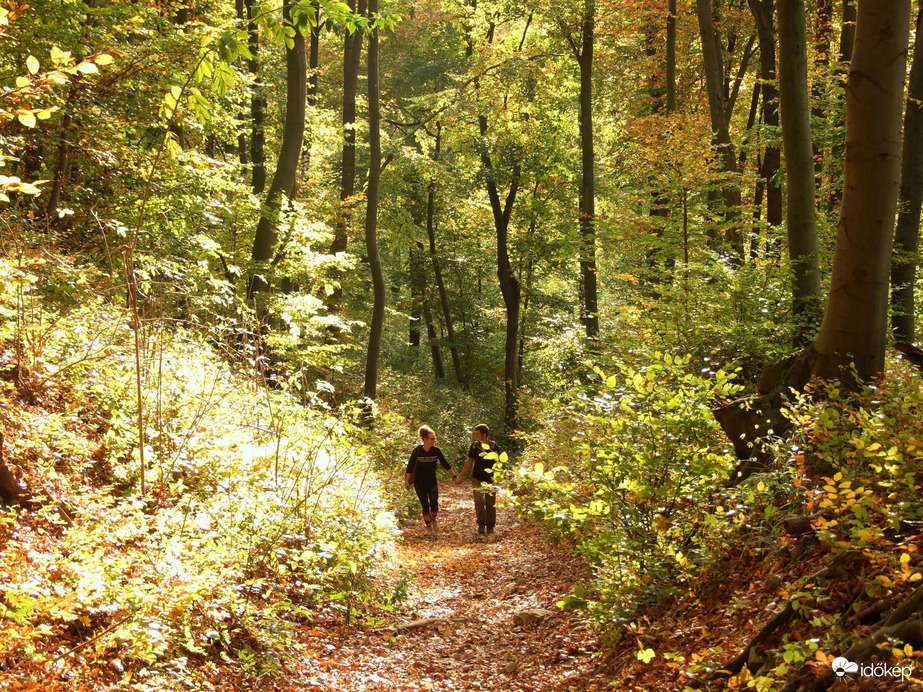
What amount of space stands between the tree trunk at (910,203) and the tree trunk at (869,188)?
4.83 metres

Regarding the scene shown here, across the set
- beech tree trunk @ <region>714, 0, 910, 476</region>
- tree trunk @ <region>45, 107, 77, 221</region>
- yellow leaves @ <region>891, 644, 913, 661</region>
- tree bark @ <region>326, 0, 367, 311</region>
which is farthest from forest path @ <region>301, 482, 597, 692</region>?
tree bark @ <region>326, 0, 367, 311</region>

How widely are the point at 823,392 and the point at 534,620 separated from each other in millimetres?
3454

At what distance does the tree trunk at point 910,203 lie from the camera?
9625 mm

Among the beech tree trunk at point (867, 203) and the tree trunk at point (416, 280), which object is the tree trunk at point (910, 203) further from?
the tree trunk at point (416, 280)

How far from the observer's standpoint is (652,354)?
529 cm

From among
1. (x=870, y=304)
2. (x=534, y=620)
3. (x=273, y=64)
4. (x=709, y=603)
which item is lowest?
(x=534, y=620)

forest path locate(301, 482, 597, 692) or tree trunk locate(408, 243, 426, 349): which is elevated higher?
tree trunk locate(408, 243, 426, 349)

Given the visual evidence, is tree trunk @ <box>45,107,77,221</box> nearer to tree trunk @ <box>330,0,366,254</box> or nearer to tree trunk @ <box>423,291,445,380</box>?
tree trunk @ <box>330,0,366,254</box>

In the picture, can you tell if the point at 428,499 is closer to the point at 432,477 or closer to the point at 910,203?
the point at 432,477

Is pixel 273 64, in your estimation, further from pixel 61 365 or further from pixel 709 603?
pixel 709 603

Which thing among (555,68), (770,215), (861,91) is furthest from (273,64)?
(861,91)

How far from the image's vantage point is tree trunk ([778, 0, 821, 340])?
7.31 metres

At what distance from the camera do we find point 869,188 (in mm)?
5496

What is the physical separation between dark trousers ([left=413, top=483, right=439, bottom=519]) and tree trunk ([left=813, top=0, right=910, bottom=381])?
6.76 metres
